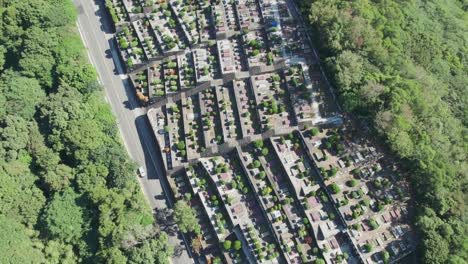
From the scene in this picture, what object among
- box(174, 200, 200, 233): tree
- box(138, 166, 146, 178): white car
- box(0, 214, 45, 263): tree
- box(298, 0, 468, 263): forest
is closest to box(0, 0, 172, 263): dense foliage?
box(0, 214, 45, 263): tree

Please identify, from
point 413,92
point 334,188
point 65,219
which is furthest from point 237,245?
point 413,92

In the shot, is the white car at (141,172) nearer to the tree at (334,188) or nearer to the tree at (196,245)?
the tree at (196,245)

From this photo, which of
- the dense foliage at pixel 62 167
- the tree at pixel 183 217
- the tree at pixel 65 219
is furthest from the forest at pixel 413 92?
the tree at pixel 65 219

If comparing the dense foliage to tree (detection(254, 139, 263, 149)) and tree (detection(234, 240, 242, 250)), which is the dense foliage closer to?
tree (detection(234, 240, 242, 250))

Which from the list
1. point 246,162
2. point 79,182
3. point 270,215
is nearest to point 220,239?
point 270,215

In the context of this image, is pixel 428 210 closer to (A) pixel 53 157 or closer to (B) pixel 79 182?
(B) pixel 79 182

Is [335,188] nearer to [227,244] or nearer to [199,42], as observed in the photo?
[227,244]
